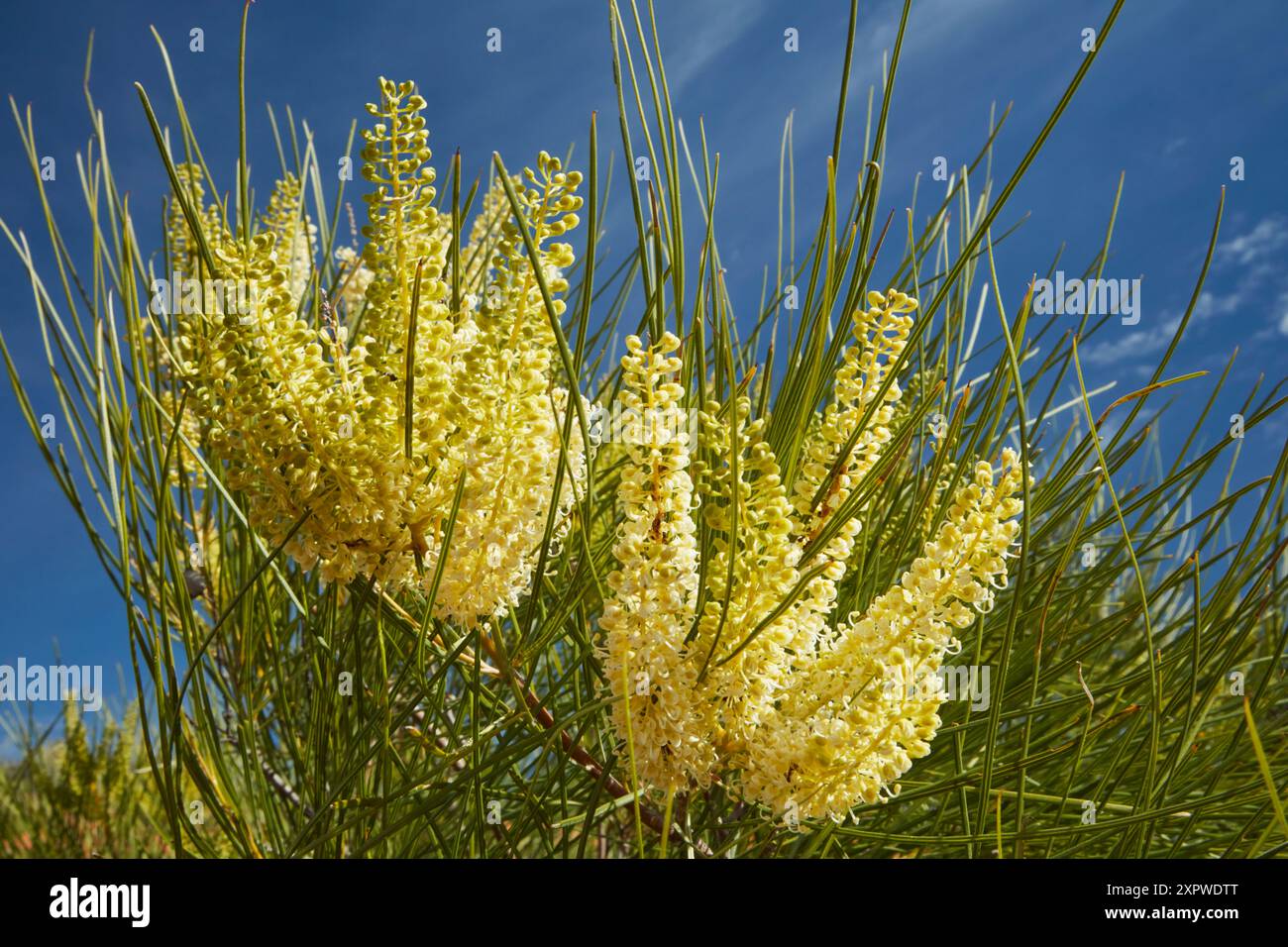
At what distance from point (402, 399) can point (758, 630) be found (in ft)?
1.02

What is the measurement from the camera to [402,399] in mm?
675

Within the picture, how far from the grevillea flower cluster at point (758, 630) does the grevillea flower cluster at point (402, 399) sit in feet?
0.27

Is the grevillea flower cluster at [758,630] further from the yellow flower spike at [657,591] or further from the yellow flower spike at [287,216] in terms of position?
the yellow flower spike at [287,216]

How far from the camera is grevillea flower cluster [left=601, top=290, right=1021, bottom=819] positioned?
61cm

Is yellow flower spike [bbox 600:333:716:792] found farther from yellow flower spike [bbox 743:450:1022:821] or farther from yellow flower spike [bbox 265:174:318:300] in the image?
yellow flower spike [bbox 265:174:318:300]

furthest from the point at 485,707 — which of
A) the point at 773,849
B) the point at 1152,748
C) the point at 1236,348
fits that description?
the point at 1236,348

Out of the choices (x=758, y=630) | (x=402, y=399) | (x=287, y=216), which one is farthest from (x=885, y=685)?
(x=287, y=216)

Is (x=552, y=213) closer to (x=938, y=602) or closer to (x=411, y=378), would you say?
(x=411, y=378)

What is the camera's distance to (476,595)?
724 mm

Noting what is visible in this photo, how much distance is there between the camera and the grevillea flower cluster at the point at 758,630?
0.61m

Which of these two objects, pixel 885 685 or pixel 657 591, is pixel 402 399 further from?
pixel 885 685

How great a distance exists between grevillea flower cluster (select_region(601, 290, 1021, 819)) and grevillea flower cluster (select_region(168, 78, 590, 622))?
0.08 metres

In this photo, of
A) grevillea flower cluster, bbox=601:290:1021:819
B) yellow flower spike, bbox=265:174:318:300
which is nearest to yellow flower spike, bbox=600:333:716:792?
grevillea flower cluster, bbox=601:290:1021:819

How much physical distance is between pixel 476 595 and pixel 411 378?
0.64 ft
